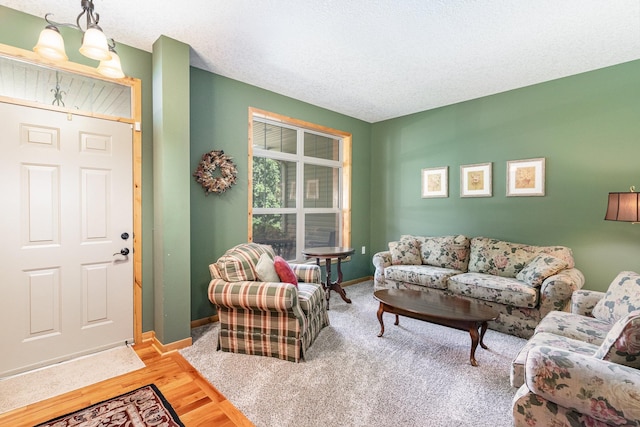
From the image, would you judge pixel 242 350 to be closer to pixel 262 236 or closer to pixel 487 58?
pixel 262 236

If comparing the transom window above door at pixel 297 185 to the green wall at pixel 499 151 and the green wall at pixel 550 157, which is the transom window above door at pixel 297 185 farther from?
the green wall at pixel 550 157

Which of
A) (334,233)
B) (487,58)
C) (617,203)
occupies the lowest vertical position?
(334,233)

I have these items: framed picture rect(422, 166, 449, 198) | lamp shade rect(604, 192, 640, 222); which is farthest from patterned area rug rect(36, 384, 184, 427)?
framed picture rect(422, 166, 449, 198)

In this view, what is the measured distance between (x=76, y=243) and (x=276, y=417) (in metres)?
2.18

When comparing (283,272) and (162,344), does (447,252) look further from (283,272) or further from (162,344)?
(162,344)

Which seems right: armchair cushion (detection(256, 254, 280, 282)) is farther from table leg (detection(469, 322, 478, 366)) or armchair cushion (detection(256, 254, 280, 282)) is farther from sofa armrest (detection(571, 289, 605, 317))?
sofa armrest (detection(571, 289, 605, 317))

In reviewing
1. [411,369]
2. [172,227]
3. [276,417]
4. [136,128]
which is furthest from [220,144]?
[411,369]

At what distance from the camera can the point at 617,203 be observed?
2.70m

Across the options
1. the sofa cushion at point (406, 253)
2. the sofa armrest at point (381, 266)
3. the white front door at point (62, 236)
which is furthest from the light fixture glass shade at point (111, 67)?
the sofa cushion at point (406, 253)

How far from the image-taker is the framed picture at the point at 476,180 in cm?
400

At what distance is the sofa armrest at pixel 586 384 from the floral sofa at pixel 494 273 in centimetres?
176

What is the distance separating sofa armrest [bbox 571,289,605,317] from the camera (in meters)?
2.38

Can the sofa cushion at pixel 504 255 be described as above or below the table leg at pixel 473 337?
above

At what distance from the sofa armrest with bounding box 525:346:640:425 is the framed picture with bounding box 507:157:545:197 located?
9.25ft
